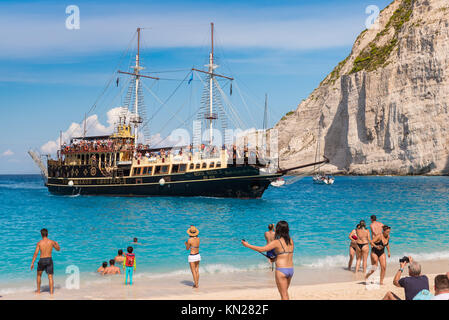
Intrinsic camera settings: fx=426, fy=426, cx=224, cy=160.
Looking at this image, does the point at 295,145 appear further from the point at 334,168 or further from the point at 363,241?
the point at 363,241

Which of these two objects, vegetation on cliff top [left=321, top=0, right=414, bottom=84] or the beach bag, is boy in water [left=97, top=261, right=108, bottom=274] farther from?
vegetation on cliff top [left=321, top=0, right=414, bottom=84]

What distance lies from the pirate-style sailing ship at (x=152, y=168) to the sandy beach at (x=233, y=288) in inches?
1102

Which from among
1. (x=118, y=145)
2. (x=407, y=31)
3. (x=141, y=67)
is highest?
(x=407, y=31)

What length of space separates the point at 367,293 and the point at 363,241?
8.64 feet

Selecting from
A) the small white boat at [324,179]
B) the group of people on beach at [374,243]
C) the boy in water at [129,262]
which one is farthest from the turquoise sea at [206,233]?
the small white boat at [324,179]

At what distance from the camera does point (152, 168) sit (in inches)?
1896

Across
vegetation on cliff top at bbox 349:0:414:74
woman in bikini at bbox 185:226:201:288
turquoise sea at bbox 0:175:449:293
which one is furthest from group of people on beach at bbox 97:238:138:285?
vegetation on cliff top at bbox 349:0:414:74

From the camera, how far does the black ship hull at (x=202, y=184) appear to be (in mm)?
43656

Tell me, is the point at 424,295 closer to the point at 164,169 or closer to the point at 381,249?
the point at 381,249

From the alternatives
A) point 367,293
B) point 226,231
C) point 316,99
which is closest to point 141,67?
point 226,231

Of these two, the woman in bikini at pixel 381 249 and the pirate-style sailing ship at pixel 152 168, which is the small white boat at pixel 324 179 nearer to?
the pirate-style sailing ship at pixel 152 168

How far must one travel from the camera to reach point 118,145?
52.1 m

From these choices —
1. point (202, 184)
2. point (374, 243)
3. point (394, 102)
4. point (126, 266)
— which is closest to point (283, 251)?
point (374, 243)

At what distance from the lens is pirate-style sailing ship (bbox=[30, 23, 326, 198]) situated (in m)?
43.9
